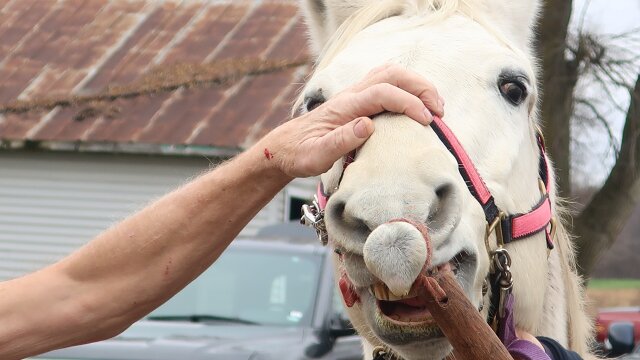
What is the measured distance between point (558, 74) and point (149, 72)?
7.37m

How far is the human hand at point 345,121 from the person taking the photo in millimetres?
2227

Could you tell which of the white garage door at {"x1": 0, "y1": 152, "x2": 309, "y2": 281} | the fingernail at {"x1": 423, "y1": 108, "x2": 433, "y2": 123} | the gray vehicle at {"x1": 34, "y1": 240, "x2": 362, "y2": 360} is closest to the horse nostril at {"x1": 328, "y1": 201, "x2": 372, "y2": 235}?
the fingernail at {"x1": 423, "y1": 108, "x2": 433, "y2": 123}

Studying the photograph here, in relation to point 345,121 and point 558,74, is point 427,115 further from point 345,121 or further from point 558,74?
point 558,74

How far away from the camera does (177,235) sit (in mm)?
2492

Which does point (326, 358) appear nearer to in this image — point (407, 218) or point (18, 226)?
point (407, 218)

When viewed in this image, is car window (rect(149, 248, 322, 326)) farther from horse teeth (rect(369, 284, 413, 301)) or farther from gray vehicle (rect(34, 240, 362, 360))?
horse teeth (rect(369, 284, 413, 301))

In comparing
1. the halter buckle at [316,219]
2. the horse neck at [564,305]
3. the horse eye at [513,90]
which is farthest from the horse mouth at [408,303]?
the horse neck at [564,305]

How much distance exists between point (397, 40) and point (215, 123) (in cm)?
1139

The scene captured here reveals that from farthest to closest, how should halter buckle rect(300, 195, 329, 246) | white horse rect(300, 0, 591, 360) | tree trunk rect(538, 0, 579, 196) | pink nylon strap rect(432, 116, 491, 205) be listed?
tree trunk rect(538, 0, 579, 196), halter buckle rect(300, 195, 329, 246), pink nylon strap rect(432, 116, 491, 205), white horse rect(300, 0, 591, 360)

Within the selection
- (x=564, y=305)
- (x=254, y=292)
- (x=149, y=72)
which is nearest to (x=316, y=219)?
(x=564, y=305)

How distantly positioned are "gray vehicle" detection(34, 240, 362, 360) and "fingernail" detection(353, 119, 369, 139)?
3318mm

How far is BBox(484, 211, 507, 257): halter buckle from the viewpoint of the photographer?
257 centimetres

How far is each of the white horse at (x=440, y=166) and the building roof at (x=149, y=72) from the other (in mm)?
10175

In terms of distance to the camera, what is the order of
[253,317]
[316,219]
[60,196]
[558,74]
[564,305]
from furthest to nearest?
[60,196], [558,74], [253,317], [564,305], [316,219]
